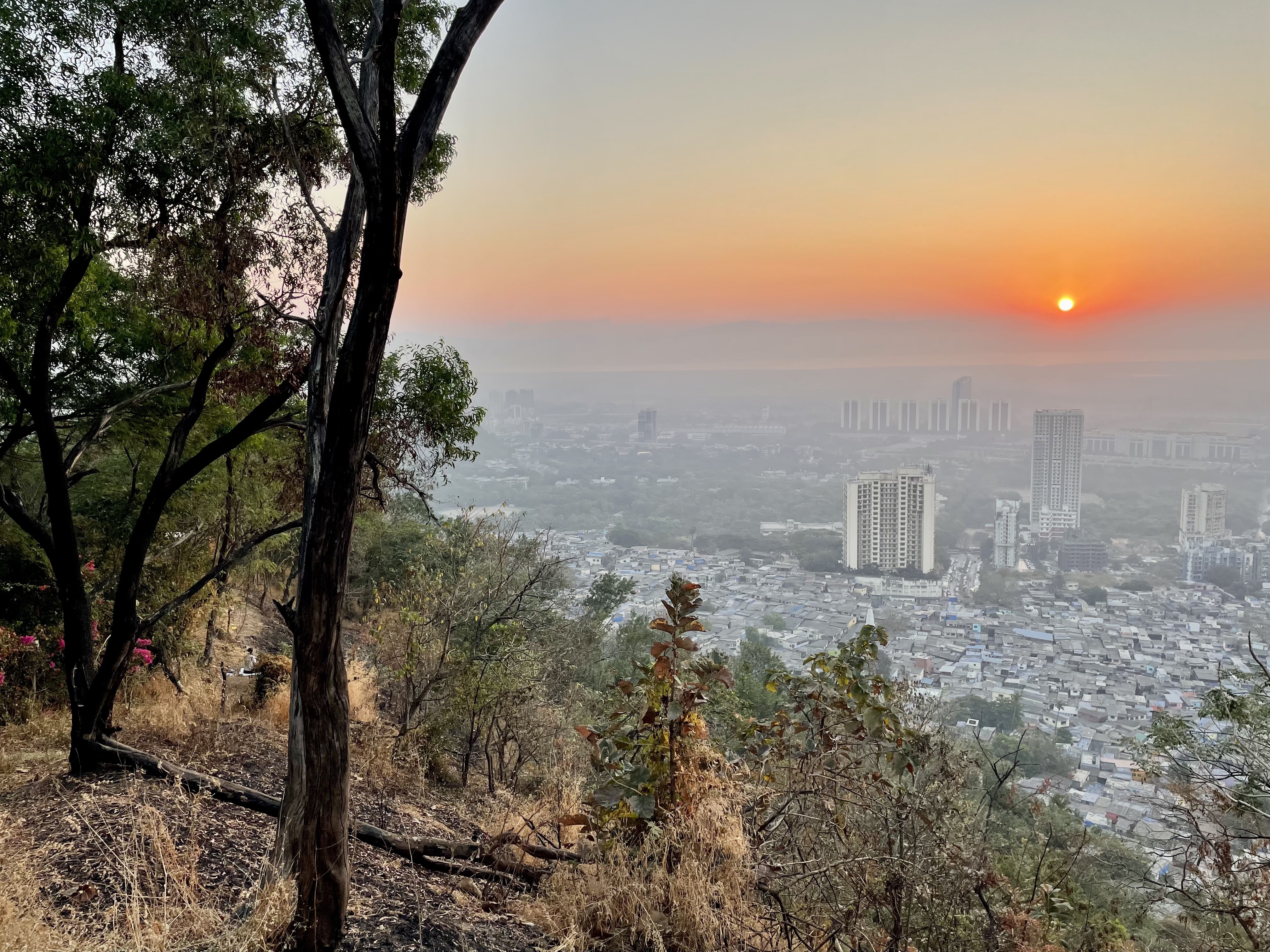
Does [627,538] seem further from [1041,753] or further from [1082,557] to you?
[1082,557]

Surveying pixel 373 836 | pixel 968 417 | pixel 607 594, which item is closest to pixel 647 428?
pixel 968 417

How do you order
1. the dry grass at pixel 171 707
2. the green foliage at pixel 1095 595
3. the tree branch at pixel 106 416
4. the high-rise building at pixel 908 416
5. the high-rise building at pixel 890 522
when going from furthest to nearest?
1. the high-rise building at pixel 908 416
2. the high-rise building at pixel 890 522
3. the green foliage at pixel 1095 595
4. the dry grass at pixel 171 707
5. the tree branch at pixel 106 416

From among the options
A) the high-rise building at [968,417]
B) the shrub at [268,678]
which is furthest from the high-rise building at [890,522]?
the high-rise building at [968,417]

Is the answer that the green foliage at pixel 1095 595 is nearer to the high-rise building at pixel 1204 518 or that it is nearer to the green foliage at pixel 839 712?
the high-rise building at pixel 1204 518

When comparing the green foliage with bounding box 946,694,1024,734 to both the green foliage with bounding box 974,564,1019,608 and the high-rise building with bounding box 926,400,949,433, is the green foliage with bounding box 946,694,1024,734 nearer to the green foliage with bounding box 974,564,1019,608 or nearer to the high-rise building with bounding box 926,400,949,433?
the green foliage with bounding box 974,564,1019,608

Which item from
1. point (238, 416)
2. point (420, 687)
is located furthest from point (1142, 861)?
point (238, 416)

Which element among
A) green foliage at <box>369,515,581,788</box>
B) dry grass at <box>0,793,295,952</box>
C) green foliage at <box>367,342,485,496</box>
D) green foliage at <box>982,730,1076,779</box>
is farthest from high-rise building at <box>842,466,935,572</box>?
dry grass at <box>0,793,295,952</box>
